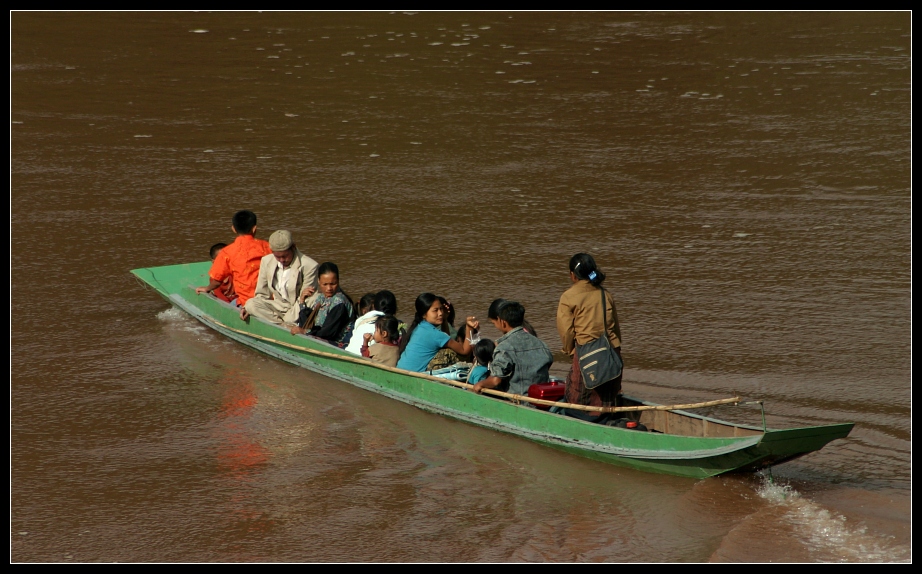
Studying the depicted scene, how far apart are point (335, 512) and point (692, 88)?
12.4 meters

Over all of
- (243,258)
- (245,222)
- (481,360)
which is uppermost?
(245,222)

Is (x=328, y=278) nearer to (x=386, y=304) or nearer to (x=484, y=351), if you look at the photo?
(x=386, y=304)

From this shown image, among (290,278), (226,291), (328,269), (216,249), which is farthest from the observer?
(216,249)

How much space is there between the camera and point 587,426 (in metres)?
6.76

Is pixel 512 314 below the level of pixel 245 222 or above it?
below

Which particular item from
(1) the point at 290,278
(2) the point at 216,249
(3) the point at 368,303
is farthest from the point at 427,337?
(2) the point at 216,249

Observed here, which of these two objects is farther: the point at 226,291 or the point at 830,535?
the point at 226,291

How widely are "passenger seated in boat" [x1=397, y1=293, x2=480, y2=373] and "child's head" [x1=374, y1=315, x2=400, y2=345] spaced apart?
0.17 metres

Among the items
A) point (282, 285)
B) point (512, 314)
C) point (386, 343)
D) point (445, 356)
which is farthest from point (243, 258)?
point (512, 314)

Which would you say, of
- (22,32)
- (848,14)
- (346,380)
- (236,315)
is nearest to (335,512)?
(346,380)

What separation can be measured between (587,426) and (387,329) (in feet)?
6.45

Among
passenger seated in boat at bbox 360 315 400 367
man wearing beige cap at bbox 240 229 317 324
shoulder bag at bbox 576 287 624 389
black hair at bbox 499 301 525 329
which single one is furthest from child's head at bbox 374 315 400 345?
shoulder bag at bbox 576 287 624 389

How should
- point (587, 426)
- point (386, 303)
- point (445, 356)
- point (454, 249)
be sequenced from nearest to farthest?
point (587, 426) → point (445, 356) → point (386, 303) → point (454, 249)

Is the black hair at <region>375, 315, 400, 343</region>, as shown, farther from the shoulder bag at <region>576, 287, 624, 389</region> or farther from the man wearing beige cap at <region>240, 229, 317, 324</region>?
the shoulder bag at <region>576, 287, 624, 389</region>
